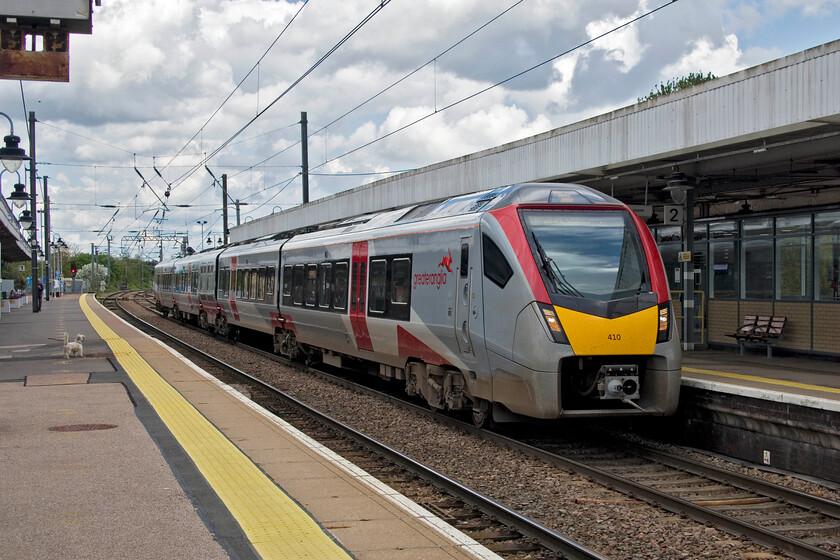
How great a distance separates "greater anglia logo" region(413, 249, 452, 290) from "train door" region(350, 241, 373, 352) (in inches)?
93.0

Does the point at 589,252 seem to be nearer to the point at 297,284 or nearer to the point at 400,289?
the point at 400,289

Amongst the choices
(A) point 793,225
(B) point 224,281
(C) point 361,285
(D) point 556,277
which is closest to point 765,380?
(D) point 556,277

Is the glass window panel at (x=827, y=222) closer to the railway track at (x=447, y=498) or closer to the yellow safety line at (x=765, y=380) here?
the yellow safety line at (x=765, y=380)

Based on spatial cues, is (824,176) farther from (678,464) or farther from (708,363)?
(678,464)

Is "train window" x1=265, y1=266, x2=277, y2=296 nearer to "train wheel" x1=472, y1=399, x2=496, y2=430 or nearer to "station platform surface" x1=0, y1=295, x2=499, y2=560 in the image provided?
"station platform surface" x1=0, y1=295, x2=499, y2=560

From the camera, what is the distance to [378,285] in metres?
13.6

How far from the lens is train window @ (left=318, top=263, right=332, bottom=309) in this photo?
52.9 ft

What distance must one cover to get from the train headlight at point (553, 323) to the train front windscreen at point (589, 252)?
25cm

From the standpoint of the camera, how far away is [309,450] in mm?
8906

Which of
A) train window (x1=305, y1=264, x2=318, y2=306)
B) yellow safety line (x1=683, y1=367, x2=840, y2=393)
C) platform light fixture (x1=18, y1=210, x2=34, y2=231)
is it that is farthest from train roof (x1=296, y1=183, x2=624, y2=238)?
platform light fixture (x1=18, y1=210, x2=34, y2=231)

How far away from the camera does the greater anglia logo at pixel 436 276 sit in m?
11.0

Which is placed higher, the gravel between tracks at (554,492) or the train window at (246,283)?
the train window at (246,283)

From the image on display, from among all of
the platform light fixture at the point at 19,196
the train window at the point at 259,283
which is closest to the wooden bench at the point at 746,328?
the train window at the point at 259,283

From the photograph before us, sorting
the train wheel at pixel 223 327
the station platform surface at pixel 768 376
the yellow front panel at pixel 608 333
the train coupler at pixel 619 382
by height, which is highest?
the yellow front panel at pixel 608 333
